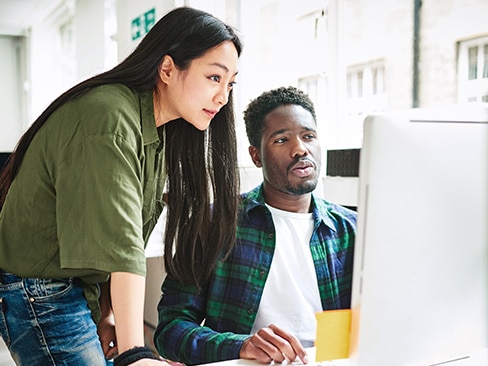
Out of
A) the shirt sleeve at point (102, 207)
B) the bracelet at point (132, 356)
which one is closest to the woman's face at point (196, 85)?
the shirt sleeve at point (102, 207)

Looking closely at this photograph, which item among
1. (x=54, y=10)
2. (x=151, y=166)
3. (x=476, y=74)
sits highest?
(x=54, y=10)

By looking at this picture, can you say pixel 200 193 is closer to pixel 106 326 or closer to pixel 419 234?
pixel 106 326

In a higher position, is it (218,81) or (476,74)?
(476,74)

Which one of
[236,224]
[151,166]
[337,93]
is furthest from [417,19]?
[151,166]

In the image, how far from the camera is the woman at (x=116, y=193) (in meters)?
0.84

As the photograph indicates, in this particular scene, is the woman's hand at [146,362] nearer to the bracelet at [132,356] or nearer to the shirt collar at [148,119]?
the bracelet at [132,356]

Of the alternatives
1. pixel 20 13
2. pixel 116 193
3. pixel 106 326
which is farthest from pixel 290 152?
pixel 20 13

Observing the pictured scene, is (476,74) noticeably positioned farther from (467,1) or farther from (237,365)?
(237,365)

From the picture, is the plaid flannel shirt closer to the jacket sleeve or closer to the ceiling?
the jacket sleeve

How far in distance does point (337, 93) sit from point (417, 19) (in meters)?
0.47

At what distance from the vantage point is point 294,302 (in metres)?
1.33

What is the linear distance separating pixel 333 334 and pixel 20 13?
5.80m

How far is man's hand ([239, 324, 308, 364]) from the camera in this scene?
0.96m

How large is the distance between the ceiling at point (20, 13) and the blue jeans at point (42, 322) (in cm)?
491
